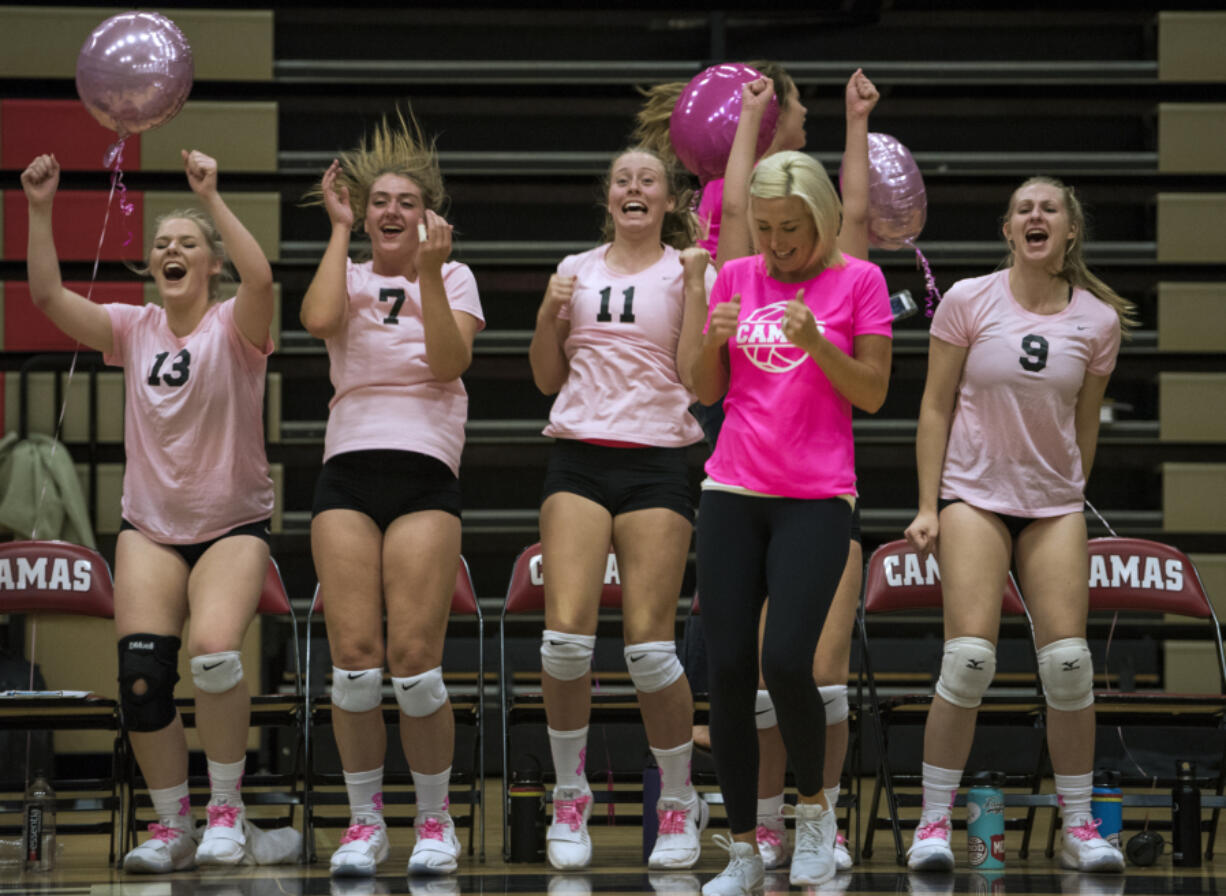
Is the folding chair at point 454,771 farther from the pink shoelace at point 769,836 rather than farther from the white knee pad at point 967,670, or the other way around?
the white knee pad at point 967,670

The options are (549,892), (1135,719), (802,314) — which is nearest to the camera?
(802,314)

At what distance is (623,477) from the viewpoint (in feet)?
11.2

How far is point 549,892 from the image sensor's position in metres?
2.92

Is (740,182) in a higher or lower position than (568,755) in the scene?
higher

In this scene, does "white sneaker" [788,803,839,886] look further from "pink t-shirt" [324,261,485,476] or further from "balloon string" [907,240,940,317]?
A: "balloon string" [907,240,940,317]

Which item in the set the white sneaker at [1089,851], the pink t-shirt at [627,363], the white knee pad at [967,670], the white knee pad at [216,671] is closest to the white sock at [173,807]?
the white knee pad at [216,671]

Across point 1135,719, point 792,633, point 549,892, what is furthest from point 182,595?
point 1135,719

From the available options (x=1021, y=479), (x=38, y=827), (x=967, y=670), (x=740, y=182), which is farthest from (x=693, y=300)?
(x=38, y=827)

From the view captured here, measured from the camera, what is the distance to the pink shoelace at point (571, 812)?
133 inches

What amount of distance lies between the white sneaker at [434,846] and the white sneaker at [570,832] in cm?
22

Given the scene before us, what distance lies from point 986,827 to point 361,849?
140 cm

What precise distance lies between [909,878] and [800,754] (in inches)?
23.2

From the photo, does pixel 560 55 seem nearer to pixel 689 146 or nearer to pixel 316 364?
pixel 316 364

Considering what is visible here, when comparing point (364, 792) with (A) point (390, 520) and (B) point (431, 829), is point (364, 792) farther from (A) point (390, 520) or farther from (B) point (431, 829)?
(A) point (390, 520)
